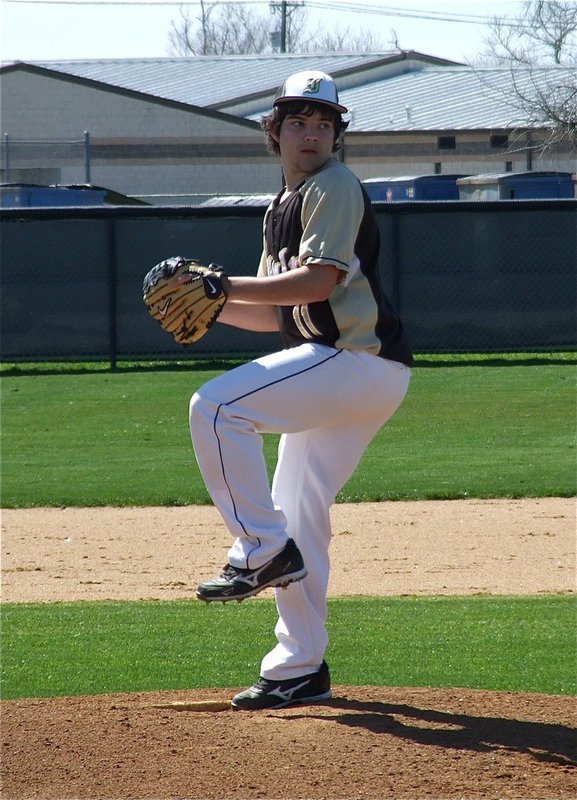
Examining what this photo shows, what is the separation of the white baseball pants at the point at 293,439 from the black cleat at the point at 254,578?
0.08 feet

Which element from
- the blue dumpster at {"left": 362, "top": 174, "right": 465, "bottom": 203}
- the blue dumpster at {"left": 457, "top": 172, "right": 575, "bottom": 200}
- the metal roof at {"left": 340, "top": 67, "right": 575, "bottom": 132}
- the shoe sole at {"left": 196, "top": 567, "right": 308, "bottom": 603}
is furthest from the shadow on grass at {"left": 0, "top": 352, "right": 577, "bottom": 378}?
the metal roof at {"left": 340, "top": 67, "right": 575, "bottom": 132}

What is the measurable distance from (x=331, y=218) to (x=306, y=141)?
33cm

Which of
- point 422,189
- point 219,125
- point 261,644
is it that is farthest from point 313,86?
point 219,125

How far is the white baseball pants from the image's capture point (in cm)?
346

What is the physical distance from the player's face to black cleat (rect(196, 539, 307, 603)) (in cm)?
116

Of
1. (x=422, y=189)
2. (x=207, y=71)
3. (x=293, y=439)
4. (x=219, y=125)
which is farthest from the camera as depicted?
(x=207, y=71)

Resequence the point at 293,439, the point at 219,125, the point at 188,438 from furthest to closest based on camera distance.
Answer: the point at 219,125, the point at 188,438, the point at 293,439

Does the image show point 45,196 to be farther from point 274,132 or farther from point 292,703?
point 292,703

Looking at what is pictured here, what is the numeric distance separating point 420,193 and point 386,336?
1964 centimetres

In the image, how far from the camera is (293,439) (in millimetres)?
3949

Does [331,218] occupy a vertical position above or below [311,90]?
below

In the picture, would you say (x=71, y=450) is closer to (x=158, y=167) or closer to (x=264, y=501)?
(x=264, y=501)

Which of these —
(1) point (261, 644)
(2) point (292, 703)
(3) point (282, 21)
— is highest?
(3) point (282, 21)

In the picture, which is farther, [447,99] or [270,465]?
[447,99]
